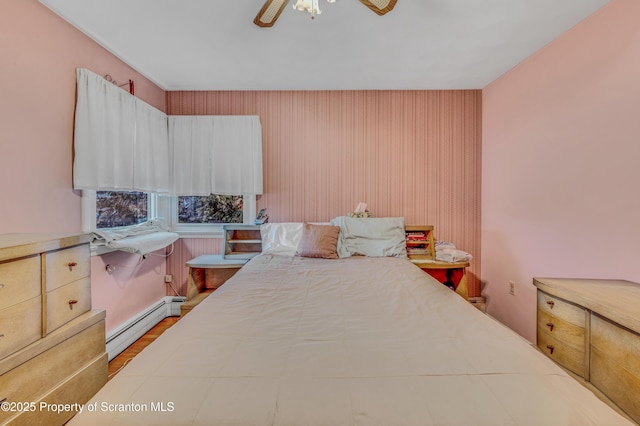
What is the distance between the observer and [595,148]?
178 centimetres

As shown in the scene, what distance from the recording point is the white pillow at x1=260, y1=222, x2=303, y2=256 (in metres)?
2.59

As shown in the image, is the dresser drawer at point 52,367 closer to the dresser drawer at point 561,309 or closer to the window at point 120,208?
the window at point 120,208

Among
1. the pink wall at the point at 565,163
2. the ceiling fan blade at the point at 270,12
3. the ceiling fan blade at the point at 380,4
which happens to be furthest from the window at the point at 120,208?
the pink wall at the point at 565,163

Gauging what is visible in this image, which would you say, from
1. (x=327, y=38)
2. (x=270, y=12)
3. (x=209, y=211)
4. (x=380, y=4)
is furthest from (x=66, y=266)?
(x=327, y=38)

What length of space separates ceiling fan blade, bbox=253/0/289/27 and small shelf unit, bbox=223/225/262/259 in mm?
1756

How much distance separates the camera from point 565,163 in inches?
78.4


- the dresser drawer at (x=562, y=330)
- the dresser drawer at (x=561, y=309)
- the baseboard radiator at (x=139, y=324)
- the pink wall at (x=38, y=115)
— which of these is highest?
the pink wall at (x=38, y=115)

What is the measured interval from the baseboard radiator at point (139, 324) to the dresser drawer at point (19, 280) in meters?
1.27

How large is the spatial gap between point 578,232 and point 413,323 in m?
1.61

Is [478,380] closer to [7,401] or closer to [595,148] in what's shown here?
[7,401]

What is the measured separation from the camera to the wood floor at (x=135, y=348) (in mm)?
2080

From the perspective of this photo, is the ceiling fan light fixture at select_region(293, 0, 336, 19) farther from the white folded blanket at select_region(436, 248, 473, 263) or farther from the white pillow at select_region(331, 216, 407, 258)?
the white folded blanket at select_region(436, 248, 473, 263)

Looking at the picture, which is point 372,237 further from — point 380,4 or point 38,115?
point 38,115

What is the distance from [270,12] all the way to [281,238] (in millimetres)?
1779
